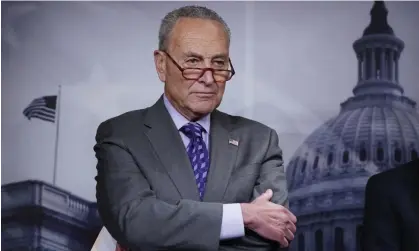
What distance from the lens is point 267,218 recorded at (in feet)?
7.89

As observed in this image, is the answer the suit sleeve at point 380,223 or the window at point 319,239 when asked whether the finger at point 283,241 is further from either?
the window at point 319,239

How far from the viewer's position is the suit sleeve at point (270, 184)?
2455 mm

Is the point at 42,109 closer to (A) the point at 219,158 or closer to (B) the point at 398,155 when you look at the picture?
(A) the point at 219,158

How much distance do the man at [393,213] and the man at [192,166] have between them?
0.62 m

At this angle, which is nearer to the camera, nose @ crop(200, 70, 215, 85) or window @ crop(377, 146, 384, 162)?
nose @ crop(200, 70, 215, 85)

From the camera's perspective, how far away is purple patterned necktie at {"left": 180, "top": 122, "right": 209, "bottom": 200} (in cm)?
258

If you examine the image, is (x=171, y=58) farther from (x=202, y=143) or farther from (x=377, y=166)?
(x=377, y=166)

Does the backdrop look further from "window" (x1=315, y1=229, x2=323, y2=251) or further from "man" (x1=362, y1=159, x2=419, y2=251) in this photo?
"man" (x1=362, y1=159, x2=419, y2=251)

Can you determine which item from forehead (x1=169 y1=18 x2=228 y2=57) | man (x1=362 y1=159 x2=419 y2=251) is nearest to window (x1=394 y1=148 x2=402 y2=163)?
man (x1=362 y1=159 x2=419 y2=251)

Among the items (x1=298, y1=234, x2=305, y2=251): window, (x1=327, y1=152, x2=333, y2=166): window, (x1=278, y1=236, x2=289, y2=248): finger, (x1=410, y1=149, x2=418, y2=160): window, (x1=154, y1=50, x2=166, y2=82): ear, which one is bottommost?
(x1=278, y1=236, x2=289, y2=248): finger

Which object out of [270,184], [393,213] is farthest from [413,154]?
[270,184]

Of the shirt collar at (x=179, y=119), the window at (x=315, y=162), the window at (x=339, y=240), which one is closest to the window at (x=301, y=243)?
the window at (x=339, y=240)

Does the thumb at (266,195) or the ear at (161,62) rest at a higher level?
the ear at (161,62)

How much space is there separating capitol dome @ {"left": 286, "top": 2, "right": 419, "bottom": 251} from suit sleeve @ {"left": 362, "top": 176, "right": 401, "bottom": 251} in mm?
647
